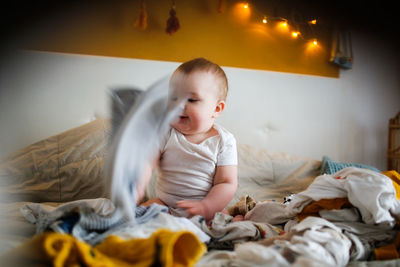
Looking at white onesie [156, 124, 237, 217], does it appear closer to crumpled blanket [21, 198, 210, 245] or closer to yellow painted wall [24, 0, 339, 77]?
crumpled blanket [21, 198, 210, 245]

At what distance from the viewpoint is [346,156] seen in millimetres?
1812

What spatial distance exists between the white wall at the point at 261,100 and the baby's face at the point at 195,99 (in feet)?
1.24

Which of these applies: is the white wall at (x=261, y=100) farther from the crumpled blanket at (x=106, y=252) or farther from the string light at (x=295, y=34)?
the crumpled blanket at (x=106, y=252)

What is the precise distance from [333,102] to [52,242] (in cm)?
165

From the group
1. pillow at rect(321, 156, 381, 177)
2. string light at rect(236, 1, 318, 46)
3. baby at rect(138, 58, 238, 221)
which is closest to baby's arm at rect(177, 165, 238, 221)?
baby at rect(138, 58, 238, 221)

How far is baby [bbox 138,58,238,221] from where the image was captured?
2.64 ft

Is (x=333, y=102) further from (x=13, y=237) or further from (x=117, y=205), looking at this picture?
(x=13, y=237)

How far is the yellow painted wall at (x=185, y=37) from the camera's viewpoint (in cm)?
126

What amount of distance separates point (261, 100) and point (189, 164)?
0.85 meters

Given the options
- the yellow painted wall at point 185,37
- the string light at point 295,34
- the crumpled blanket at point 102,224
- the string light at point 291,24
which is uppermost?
the string light at point 291,24

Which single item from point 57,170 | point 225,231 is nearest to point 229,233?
point 225,231

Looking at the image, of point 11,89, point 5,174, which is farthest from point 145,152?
point 11,89

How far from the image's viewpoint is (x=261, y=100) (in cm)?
157

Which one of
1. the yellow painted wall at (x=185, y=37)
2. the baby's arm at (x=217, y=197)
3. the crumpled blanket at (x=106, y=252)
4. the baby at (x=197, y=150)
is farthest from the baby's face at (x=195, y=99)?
the yellow painted wall at (x=185, y=37)
